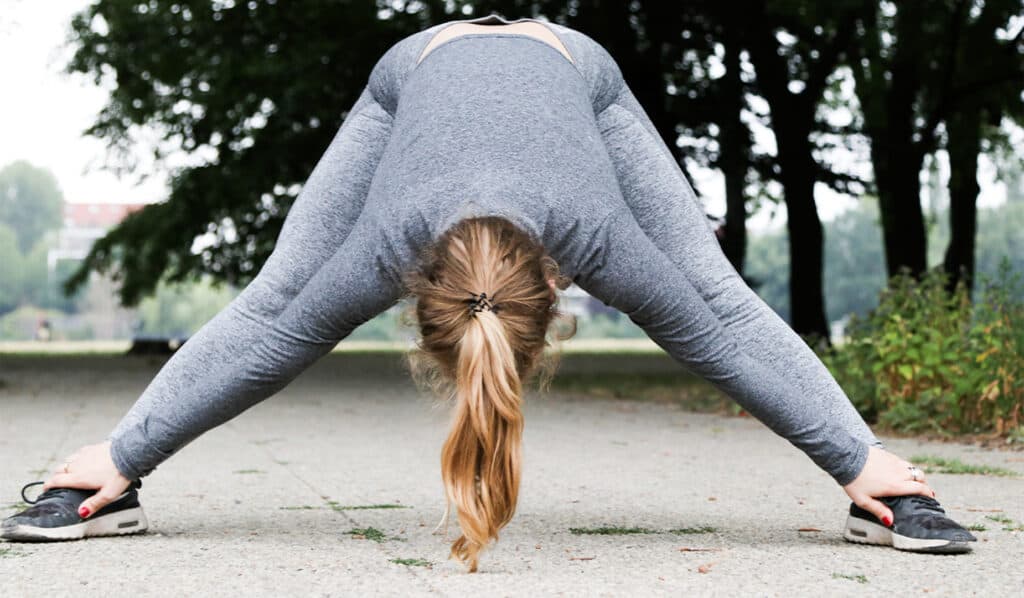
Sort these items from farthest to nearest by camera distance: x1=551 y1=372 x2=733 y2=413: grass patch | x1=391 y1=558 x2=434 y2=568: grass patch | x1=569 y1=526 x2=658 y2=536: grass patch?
x1=551 y1=372 x2=733 y2=413: grass patch, x1=569 y1=526 x2=658 y2=536: grass patch, x1=391 y1=558 x2=434 y2=568: grass patch

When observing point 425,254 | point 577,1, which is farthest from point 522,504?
point 577,1

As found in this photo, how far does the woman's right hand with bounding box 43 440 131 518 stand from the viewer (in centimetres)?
376

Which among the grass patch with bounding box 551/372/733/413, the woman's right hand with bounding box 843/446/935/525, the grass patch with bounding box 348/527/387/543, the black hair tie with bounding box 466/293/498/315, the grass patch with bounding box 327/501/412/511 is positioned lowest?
the grass patch with bounding box 551/372/733/413

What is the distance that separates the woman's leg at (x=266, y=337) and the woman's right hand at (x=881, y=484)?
152cm

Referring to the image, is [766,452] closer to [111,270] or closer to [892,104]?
[892,104]

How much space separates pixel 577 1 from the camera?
1670 centimetres

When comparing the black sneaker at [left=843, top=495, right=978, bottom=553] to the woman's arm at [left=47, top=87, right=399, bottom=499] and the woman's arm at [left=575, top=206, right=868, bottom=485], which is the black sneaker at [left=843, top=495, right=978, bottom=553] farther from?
the woman's arm at [left=47, top=87, right=399, bottom=499]

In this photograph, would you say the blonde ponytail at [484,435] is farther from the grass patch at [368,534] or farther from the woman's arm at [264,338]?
the grass patch at [368,534]

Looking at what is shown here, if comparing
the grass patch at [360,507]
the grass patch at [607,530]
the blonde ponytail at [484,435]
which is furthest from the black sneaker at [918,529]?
the grass patch at [360,507]

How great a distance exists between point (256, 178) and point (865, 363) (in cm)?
1070

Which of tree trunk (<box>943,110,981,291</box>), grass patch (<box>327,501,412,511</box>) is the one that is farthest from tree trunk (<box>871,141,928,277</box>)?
grass patch (<box>327,501,412,511</box>)

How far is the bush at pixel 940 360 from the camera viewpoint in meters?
7.51

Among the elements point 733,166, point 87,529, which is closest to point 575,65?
point 87,529

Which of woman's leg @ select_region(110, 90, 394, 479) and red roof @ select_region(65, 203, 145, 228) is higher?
red roof @ select_region(65, 203, 145, 228)
